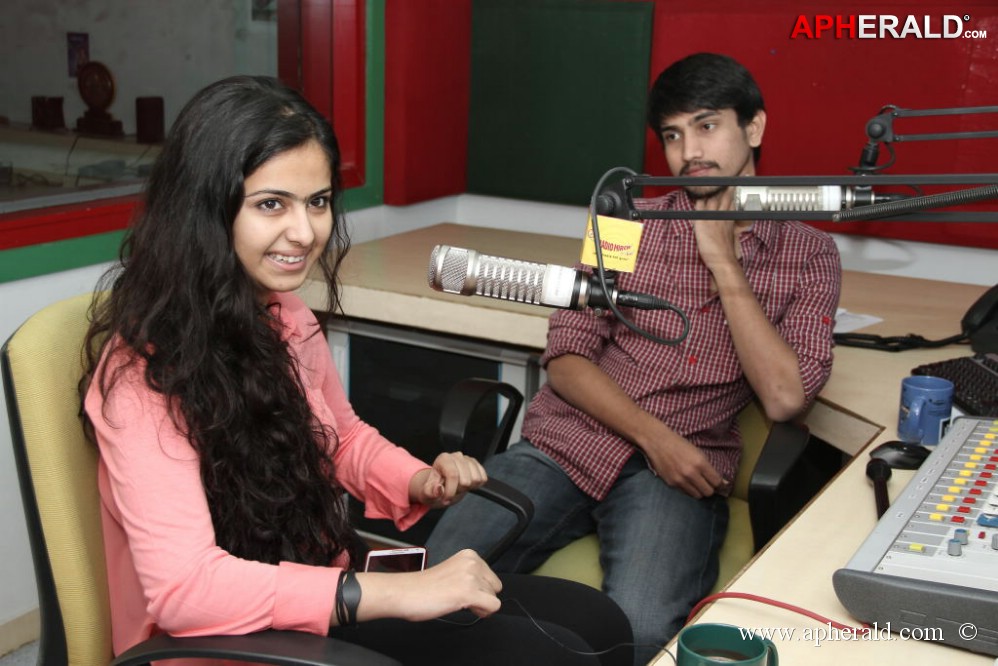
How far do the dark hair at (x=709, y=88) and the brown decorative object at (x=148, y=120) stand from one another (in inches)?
48.0

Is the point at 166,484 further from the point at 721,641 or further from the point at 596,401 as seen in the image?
the point at 596,401

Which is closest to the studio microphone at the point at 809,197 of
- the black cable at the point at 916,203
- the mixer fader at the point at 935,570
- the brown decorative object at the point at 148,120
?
the black cable at the point at 916,203

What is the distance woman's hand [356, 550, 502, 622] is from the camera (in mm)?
1209

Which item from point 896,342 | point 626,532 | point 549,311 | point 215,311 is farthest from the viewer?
point 549,311

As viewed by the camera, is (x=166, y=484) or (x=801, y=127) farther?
(x=801, y=127)

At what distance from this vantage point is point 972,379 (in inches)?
68.4

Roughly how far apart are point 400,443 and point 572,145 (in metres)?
1.02

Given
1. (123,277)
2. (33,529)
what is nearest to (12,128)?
(123,277)

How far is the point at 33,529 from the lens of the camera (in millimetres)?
1223

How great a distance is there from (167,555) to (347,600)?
21 cm

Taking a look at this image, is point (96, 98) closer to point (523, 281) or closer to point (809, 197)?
point (523, 281)

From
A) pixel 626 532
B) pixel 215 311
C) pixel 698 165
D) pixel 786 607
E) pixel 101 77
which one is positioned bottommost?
pixel 626 532

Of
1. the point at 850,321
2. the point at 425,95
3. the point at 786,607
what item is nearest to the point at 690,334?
the point at 850,321

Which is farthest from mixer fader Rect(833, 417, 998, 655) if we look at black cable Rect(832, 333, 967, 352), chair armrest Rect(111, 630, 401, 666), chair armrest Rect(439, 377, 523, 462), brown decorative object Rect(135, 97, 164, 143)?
brown decorative object Rect(135, 97, 164, 143)
